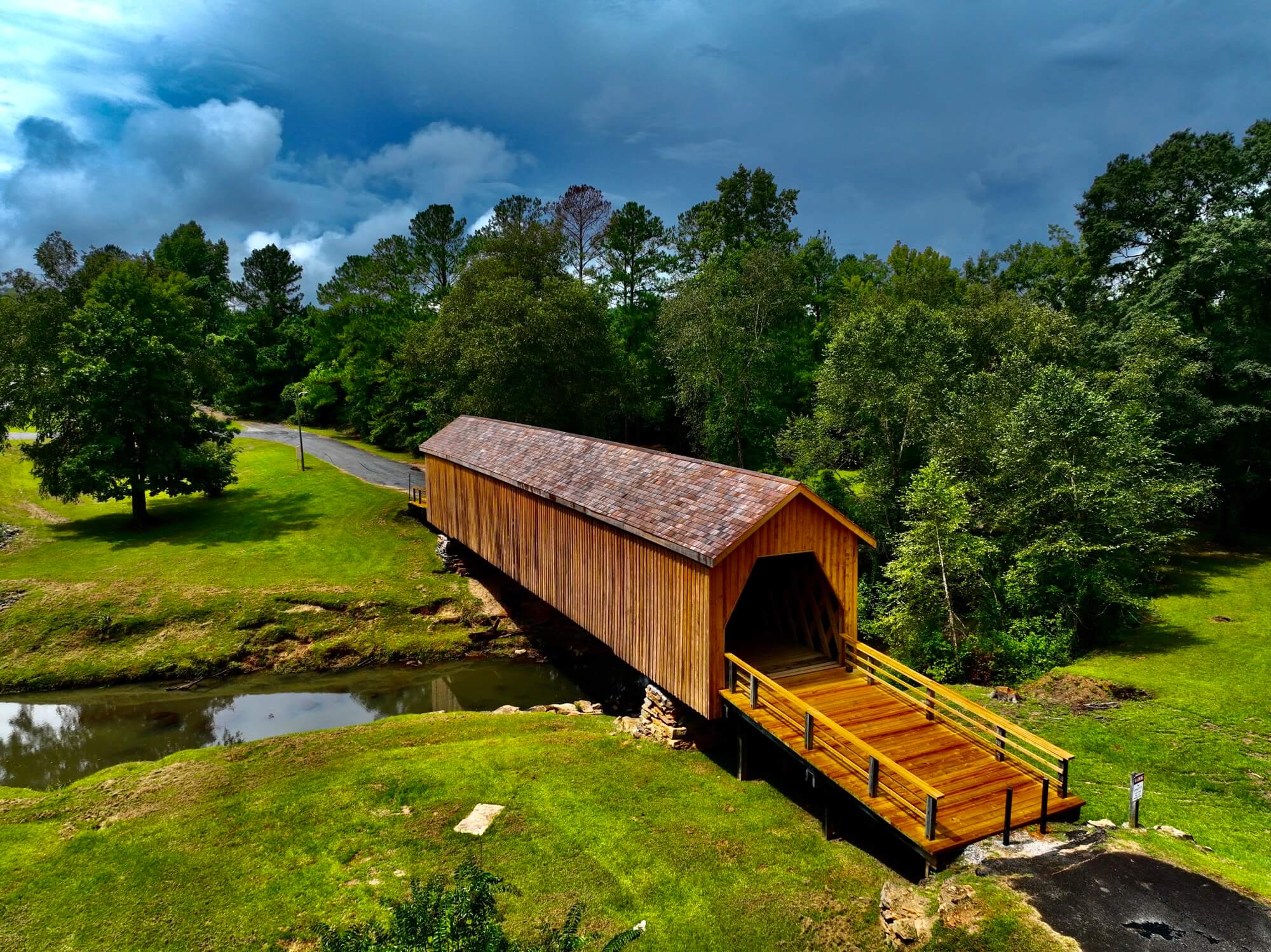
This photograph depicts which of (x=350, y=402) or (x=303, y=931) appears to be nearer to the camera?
(x=303, y=931)

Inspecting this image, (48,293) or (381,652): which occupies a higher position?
(48,293)

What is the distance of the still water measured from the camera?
16219 millimetres

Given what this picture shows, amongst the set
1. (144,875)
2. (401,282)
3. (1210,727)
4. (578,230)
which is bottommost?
(144,875)

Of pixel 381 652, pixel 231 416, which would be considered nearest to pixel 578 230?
pixel 381 652

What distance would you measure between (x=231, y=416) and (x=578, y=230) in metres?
37.2

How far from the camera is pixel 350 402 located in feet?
174

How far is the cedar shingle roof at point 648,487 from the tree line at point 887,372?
7353mm

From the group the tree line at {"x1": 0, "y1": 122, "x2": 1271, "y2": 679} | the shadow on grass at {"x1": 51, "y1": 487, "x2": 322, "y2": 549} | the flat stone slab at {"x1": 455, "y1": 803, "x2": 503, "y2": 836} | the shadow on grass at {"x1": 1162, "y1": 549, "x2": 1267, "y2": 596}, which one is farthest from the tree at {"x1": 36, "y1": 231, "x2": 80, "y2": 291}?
the shadow on grass at {"x1": 1162, "y1": 549, "x2": 1267, "y2": 596}

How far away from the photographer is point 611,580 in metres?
15.3

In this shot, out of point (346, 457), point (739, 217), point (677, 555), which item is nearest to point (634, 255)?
point (739, 217)

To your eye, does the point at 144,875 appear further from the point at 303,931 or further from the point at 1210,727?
the point at 1210,727

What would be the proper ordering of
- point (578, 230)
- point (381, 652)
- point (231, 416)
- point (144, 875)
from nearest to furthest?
1. point (144, 875)
2. point (381, 652)
3. point (578, 230)
4. point (231, 416)

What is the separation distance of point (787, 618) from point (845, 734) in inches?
216

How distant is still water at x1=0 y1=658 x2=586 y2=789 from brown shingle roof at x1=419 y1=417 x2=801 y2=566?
612 cm
